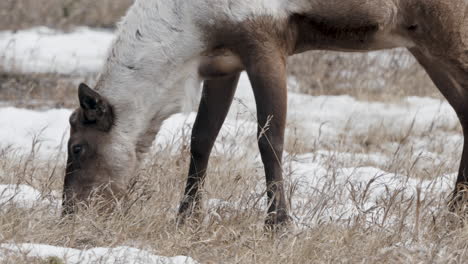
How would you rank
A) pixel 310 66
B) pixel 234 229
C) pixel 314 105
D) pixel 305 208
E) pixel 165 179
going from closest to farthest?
pixel 234 229 → pixel 305 208 → pixel 165 179 → pixel 314 105 → pixel 310 66

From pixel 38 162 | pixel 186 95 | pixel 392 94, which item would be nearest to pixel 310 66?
pixel 392 94

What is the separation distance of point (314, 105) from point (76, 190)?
16.5 ft

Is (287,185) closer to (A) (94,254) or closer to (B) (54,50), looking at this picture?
(A) (94,254)

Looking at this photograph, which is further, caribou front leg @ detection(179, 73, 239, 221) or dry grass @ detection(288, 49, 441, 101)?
dry grass @ detection(288, 49, 441, 101)

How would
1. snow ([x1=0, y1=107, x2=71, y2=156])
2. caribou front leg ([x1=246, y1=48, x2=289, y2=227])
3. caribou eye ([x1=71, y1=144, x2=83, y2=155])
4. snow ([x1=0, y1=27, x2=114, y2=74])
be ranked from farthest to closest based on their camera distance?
snow ([x1=0, y1=27, x2=114, y2=74]), snow ([x1=0, y1=107, x2=71, y2=156]), caribou eye ([x1=71, y1=144, x2=83, y2=155]), caribou front leg ([x1=246, y1=48, x2=289, y2=227])

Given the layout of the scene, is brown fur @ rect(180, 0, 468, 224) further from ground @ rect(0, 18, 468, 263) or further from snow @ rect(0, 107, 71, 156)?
snow @ rect(0, 107, 71, 156)

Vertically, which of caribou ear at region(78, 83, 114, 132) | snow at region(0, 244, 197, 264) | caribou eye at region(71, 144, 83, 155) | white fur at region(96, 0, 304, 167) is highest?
white fur at region(96, 0, 304, 167)

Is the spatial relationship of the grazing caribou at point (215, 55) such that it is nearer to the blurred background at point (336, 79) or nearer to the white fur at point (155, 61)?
the white fur at point (155, 61)

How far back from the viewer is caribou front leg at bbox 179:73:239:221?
5.90 metres

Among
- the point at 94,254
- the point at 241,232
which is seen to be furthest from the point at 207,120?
the point at 94,254

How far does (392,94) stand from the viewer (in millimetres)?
10641

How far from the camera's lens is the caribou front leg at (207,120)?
5.90 meters

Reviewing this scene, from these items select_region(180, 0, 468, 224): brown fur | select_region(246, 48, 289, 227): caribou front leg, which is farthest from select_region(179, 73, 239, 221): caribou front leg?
select_region(246, 48, 289, 227): caribou front leg

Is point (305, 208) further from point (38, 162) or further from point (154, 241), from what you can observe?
point (38, 162)
